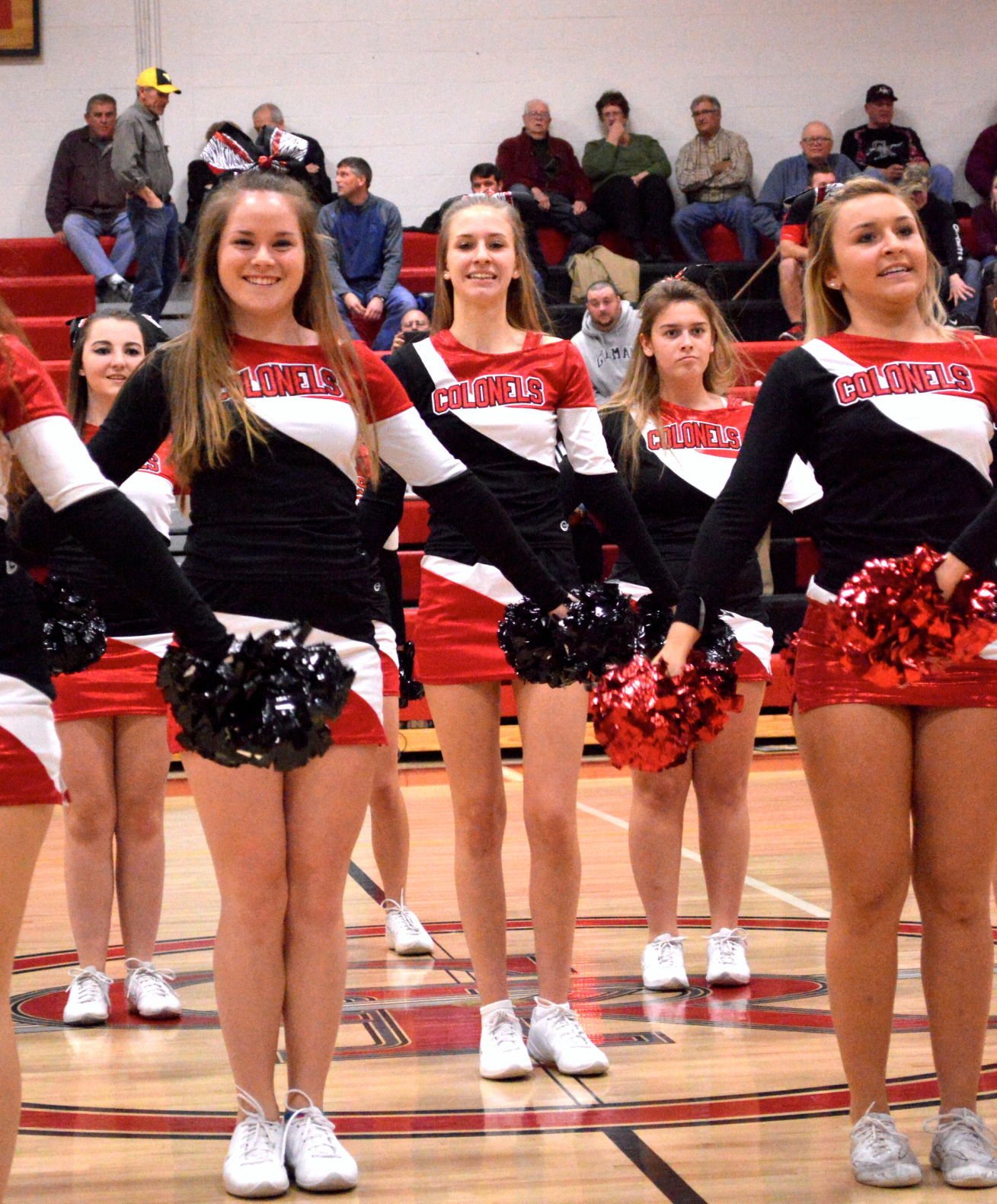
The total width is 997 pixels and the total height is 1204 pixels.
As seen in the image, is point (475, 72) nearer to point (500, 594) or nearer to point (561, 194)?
point (561, 194)

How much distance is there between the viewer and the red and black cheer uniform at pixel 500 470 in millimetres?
3033

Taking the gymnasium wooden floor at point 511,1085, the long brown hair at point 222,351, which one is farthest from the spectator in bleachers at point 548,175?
the long brown hair at point 222,351

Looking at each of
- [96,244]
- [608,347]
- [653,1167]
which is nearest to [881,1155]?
[653,1167]

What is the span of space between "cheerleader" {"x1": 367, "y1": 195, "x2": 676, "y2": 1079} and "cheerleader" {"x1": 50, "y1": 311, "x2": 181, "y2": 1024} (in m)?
0.72

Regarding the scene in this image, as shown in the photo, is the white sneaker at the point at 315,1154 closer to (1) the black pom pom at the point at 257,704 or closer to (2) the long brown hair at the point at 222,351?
(1) the black pom pom at the point at 257,704

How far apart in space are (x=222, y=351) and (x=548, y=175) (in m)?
8.63

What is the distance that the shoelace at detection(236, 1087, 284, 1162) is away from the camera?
90.0 inches

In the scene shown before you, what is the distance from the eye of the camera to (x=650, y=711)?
2.50 metres

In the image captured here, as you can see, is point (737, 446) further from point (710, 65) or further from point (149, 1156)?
point (710, 65)

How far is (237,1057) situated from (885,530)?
3.96 feet

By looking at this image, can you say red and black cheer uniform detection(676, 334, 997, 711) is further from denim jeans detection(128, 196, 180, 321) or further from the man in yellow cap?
the man in yellow cap

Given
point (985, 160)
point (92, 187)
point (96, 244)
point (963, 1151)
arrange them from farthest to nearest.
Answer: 1. point (985, 160)
2. point (92, 187)
3. point (96, 244)
4. point (963, 1151)

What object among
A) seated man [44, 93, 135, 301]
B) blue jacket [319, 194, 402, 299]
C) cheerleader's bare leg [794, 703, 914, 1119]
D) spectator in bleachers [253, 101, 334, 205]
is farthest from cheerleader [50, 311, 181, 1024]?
seated man [44, 93, 135, 301]

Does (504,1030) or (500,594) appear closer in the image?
(504,1030)
